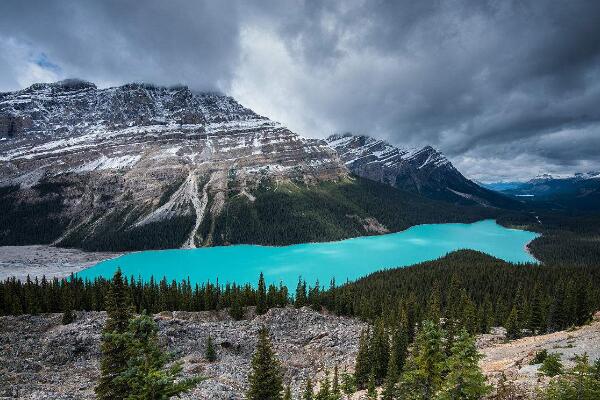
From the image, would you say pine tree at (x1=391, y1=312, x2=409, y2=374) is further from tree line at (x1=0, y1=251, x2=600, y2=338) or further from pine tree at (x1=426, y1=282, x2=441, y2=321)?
tree line at (x1=0, y1=251, x2=600, y2=338)

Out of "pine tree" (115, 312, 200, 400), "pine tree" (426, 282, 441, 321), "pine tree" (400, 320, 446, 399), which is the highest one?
"pine tree" (115, 312, 200, 400)

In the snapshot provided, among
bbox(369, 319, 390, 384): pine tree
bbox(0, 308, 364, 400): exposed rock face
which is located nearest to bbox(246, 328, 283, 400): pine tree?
bbox(0, 308, 364, 400): exposed rock face

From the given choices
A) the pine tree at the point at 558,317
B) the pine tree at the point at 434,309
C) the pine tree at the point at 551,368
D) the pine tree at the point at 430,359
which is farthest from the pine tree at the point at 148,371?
the pine tree at the point at 558,317

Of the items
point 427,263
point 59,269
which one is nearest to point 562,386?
point 427,263

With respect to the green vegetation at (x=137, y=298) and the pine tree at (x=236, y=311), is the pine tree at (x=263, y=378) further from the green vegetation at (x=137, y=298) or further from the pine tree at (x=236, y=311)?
the green vegetation at (x=137, y=298)

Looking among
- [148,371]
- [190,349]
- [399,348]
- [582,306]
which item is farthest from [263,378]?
[582,306]

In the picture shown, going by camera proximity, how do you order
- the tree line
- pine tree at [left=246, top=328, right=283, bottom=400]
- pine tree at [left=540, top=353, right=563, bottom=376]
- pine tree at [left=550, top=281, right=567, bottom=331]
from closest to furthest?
1. pine tree at [left=540, top=353, right=563, bottom=376]
2. pine tree at [left=246, top=328, right=283, bottom=400]
3. pine tree at [left=550, top=281, right=567, bottom=331]
4. the tree line

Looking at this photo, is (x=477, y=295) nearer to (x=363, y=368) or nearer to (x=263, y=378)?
(x=363, y=368)
